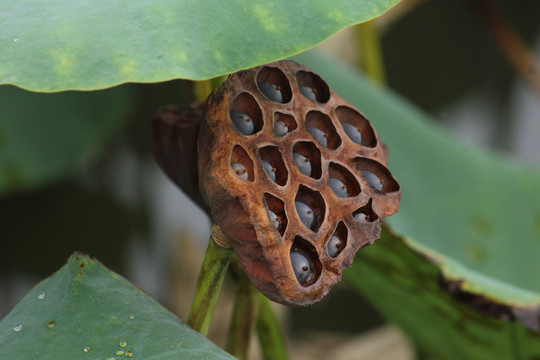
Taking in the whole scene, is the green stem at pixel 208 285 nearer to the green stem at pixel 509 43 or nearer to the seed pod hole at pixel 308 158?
the seed pod hole at pixel 308 158

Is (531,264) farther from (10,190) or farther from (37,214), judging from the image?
(37,214)

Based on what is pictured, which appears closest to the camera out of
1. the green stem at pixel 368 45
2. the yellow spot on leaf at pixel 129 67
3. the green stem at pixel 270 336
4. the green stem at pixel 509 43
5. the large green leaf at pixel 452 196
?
the yellow spot on leaf at pixel 129 67

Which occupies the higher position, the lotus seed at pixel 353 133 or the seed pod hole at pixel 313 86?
the seed pod hole at pixel 313 86

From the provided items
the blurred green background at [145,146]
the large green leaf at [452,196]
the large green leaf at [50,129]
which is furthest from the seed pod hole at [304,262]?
the large green leaf at [50,129]

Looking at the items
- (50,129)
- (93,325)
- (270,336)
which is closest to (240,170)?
(93,325)

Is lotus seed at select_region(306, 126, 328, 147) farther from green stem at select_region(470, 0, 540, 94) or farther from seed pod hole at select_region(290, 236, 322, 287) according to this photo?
green stem at select_region(470, 0, 540, 94)

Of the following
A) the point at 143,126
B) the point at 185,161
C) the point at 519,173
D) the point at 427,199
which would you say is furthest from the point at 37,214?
the point at 185,161
